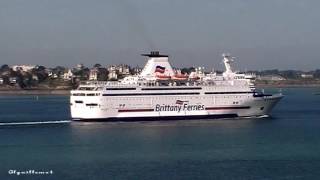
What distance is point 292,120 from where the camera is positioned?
2126 inches

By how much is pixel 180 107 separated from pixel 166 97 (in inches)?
48.3

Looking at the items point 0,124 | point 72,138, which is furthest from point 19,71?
point 72,138

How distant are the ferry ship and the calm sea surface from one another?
1.39m

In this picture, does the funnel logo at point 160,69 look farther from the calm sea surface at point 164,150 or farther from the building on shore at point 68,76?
the building on shore at point 68,76

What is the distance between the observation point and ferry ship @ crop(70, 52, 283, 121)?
1938 inches

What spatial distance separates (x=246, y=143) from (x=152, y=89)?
14.5 metres

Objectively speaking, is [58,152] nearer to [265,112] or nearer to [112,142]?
[112,142]

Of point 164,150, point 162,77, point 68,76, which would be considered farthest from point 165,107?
point 68,76

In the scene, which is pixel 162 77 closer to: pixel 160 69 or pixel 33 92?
pixel 160 69

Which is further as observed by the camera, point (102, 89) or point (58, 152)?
point (102, 89)

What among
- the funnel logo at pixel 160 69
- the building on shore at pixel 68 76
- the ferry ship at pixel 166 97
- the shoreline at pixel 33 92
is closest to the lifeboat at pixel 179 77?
the ferry ship at pixel 166 97

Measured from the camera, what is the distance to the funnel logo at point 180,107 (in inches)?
1978

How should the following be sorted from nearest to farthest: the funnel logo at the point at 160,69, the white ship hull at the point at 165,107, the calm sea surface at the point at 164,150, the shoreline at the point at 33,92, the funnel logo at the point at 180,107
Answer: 1. the calm sea surface at the point at 164,150
2. the white ship hull at the point at 165,107
3. the funnel logo at the point at 180,107
4. the funnel logo at the point at 160,69
5. the shoreline at the point at 33,92

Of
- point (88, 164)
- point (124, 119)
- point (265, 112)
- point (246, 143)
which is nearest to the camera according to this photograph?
point (88, 164)
